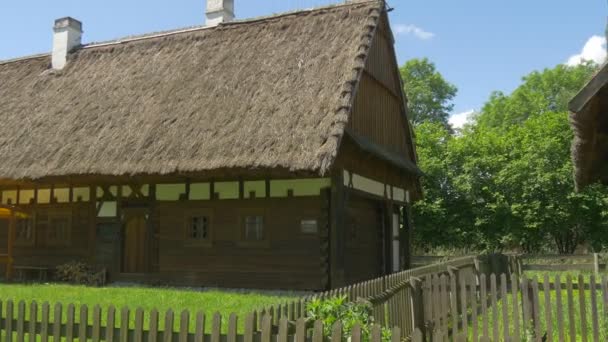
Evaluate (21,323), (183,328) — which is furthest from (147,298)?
(183,328)

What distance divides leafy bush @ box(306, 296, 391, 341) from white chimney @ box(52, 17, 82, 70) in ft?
56.9

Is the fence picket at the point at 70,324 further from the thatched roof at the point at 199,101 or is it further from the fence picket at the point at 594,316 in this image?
the thatched roof at the point at 199,101

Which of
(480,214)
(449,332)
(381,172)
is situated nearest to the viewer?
→ (449,332)

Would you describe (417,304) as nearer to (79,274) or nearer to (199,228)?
(199,228)

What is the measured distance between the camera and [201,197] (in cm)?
1449

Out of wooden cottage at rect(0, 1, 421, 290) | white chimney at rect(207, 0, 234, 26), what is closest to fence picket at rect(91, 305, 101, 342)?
wooden cottage at rect(0, 1, 421, 290)

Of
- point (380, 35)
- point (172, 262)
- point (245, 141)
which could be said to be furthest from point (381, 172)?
point (172, 262)

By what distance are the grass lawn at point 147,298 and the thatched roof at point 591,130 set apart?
533 cm

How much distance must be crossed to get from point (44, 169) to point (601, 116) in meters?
13.3

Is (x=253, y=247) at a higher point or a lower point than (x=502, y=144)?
lower

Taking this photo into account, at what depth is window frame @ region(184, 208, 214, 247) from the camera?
14398mm

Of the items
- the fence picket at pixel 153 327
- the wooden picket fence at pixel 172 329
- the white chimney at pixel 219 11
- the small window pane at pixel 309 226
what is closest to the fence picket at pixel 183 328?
the wooden picket fence at pixel 172 329

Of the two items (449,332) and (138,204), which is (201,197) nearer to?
(138,204)

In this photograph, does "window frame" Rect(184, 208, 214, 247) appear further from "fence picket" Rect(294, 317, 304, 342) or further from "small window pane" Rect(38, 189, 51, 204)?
"fence picket" Rect(294, 317, 304, 342)
